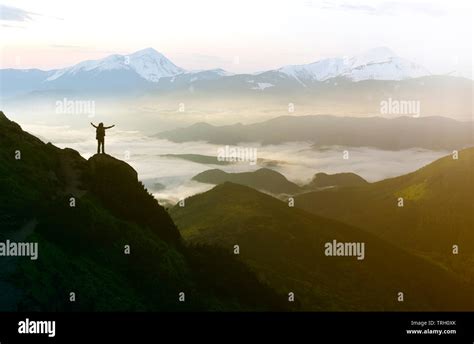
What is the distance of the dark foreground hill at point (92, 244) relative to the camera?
49781 mm

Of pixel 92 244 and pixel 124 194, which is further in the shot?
pixel 124 194

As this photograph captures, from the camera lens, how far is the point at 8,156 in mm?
61156

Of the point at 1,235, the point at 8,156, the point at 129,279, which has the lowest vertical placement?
the point at 129,279

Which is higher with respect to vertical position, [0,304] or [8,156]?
[8,156]

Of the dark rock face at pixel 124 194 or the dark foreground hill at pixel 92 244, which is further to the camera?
the dark rock face at pixel 124 194

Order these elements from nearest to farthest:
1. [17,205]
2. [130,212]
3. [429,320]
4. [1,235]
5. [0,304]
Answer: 1. [0,304]
2. [1,235]
3. [17,205]
4. [429,320]
5. [130,212]

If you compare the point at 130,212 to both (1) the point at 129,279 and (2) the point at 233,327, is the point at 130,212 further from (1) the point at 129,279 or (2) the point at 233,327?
(2) the point at 233,327

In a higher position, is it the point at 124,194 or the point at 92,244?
the point at 124,194

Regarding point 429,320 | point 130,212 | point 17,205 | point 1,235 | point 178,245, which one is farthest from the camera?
point 178,245

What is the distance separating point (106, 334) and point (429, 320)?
Result: 30.9m

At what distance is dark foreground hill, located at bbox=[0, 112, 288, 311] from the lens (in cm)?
4978

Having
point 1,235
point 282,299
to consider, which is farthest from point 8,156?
point 282,299

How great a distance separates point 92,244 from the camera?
185 ft

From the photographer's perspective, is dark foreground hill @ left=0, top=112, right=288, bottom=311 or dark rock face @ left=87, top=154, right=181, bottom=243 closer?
dark foreground hill @ left=0, top=112, right=288, bottom=311
